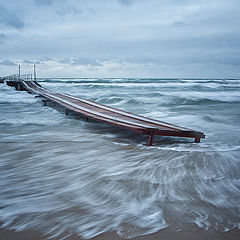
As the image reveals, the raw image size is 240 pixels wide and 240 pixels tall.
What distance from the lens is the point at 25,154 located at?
4.04 metres

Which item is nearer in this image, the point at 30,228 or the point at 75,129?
the point at 30,228

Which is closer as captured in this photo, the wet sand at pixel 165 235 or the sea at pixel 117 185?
the wet sand at pixel 165 235

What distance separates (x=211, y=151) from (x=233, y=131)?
7.94 feet

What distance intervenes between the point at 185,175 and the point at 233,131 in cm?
378

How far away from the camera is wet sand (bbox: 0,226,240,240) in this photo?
1915 mm

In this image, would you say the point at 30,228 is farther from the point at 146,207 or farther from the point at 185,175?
the point at 185,175

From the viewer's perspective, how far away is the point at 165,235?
1956 mm

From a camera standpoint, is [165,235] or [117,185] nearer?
[165,235]

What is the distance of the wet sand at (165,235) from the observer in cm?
192

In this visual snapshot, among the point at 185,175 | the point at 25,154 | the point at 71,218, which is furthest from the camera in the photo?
the point at 25,154

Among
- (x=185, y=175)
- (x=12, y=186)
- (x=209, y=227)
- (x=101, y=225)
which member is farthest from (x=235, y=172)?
(x=12, y=186)

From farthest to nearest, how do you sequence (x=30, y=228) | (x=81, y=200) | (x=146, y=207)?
(x=81, y=200) → (x=146, y=207) → (x=30, y=228)

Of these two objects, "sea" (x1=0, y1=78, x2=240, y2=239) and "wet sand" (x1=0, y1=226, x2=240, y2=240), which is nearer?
"wet sand" (x1=0, y1=226, x2=240, y2=240)

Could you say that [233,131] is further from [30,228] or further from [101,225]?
[30,228]
